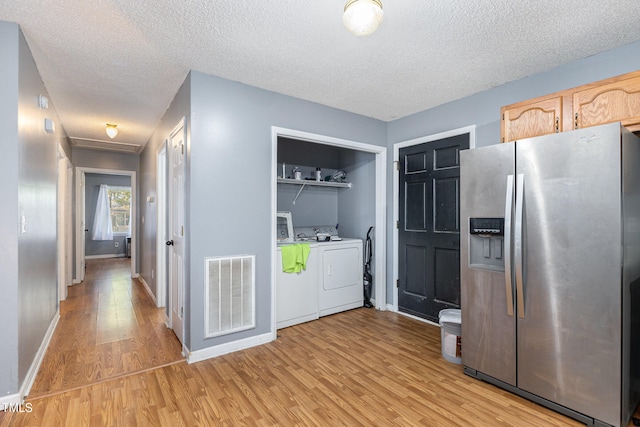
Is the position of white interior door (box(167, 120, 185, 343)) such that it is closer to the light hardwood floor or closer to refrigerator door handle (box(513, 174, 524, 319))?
the light hardwood floor

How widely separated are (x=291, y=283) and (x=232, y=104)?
1985 millimetres

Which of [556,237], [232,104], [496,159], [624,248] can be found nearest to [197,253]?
[232,104]

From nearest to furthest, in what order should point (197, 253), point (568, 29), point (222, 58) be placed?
point (568, 29) → point (222, 58) → point (197, 253)

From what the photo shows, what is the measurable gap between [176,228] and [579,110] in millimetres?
3651

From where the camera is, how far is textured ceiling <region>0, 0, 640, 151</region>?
1.90 metres

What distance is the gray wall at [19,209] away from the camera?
200 cm

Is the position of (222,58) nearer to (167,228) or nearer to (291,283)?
(167,228)

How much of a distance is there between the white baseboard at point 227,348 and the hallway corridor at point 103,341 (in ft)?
0.51

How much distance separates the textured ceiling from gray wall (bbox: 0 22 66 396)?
28cm

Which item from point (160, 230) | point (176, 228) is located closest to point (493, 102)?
point (176, 228)

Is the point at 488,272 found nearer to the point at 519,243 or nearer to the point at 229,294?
the point at 519,243

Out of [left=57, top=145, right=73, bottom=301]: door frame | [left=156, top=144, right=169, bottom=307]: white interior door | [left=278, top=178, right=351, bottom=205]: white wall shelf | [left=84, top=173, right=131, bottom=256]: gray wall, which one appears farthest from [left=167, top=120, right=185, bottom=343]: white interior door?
[left=84, top=173, right=131, bottom=256]: gray wall

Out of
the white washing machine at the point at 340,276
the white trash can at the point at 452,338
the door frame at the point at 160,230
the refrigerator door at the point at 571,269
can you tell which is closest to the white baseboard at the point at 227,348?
the white washing machine at the point at 340,276

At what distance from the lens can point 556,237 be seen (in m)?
1.97
